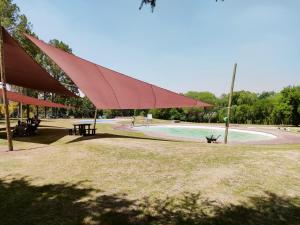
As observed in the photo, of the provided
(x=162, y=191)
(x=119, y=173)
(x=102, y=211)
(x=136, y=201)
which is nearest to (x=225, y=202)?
(x=162, y=191)

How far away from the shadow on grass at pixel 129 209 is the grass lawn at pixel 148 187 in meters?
0.02

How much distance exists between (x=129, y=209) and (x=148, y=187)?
4.60ft

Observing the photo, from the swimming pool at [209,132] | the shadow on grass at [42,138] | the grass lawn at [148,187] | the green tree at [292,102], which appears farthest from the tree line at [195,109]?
the grass lawn at [148,187]

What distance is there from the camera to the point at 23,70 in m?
18.5

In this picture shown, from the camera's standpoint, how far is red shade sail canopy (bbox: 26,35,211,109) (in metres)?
14.4

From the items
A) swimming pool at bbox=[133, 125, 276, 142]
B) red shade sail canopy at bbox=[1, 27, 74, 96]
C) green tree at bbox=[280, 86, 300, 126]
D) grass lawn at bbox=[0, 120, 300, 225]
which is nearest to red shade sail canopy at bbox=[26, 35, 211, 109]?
red shade sail canopy at bbox=[1, 27, 74, 96]

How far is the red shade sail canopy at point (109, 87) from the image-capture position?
1440 cm

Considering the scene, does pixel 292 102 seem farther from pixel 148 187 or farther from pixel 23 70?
pixel 148 187

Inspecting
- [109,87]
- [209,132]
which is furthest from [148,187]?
[209,132]

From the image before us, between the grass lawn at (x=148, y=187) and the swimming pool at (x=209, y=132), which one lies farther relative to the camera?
the swimming pool at (x=209, y=132)

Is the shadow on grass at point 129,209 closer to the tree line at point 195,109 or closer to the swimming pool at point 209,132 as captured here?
the swimming pool at point 209,132

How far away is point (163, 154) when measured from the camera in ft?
36.3

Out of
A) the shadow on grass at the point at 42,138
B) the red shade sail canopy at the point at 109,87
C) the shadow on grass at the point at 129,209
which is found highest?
the red shade sail canopy at the point at 109,87

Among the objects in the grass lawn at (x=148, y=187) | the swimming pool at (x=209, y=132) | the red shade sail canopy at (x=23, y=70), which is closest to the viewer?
the grass lawn at (x=148, y=187)
